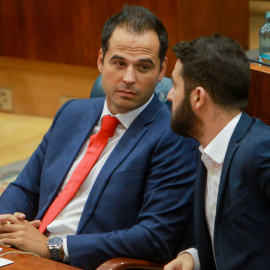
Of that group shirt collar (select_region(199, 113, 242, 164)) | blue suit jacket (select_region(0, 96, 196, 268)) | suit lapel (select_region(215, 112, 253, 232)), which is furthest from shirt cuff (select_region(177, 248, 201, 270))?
shirt collar (select_region(199, 113, 242, 164))

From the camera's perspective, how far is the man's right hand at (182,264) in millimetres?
1784

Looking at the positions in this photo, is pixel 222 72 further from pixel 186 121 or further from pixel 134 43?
pixel 134 43

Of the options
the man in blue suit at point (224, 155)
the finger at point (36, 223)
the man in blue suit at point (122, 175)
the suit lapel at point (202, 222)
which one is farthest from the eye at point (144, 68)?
the finger at point (36, 223)

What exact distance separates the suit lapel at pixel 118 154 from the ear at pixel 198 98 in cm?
41

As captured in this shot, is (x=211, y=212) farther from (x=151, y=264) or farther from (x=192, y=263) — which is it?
(x=151, y=264)

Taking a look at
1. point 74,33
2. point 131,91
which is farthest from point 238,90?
point 74,33

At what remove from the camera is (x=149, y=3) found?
4199 millimetres

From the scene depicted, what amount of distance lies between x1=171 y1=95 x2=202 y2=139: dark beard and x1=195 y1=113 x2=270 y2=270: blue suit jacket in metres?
0.14

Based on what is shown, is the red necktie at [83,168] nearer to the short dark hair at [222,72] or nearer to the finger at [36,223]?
the finger at [36,223]

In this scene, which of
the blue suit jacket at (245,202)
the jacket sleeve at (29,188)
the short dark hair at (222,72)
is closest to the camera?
the blue suit jacket at (245,202)

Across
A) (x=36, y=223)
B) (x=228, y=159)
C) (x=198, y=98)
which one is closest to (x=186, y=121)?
(x=198, y=98)

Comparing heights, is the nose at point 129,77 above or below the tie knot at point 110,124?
above

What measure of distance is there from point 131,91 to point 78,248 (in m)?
0.56

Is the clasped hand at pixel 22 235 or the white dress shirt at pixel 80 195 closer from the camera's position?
the clasped hand at pixel 22 235
